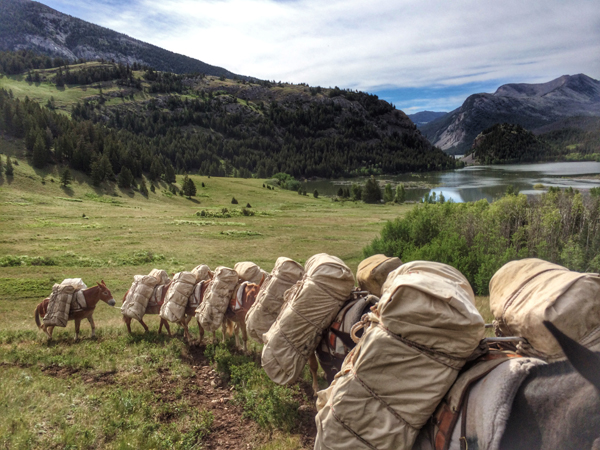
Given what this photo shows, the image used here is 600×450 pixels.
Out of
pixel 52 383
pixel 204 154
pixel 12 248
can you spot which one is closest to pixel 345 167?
pixel 204 154

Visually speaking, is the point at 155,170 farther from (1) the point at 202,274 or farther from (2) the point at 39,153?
(1) the point at 202,274

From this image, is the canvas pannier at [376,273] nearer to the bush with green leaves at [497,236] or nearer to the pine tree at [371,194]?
the bush with green leaves at [497,236]

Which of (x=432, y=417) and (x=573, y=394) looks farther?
(x=432, y=417)

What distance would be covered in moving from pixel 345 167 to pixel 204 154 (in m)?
78.3

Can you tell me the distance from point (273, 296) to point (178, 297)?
4.65m

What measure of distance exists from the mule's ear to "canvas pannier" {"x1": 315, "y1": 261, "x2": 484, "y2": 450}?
2.10ft

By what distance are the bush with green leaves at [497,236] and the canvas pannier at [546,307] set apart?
12.1 meters

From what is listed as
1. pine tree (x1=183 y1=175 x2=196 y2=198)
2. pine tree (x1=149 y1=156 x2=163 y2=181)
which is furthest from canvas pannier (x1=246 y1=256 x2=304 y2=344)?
pine tree (x1=149 y1=156 x2=163 y2=181)

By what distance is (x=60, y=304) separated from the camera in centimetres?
1005

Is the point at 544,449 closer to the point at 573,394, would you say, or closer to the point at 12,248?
the point at 573,394

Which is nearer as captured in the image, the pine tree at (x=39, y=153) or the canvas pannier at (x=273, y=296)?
the canvas pannier at (x=273, y=296)

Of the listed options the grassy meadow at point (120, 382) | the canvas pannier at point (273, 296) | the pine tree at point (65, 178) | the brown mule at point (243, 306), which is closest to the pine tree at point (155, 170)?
the pine tree at point (65, 178)

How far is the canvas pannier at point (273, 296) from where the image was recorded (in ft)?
21.6

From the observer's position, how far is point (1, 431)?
5.29 metres
